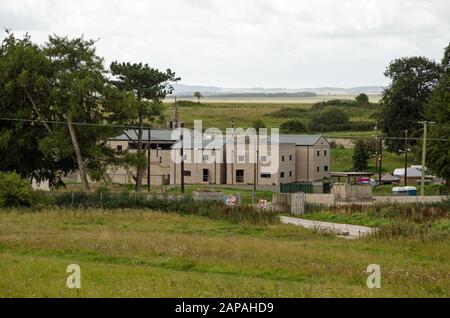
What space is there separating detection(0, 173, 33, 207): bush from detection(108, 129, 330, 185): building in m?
31.6

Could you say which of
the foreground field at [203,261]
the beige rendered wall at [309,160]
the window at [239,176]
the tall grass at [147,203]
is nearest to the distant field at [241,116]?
the beige rendered wall at [309,160]

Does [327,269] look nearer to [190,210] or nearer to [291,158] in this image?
[190,210]

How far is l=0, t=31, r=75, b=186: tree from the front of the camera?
52812 mm

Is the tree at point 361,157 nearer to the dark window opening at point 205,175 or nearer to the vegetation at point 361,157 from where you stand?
the vegetation at point 361,157

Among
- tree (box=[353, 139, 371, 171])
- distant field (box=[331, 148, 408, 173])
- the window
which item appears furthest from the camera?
distant field (box=[331, 148, 408, 173])

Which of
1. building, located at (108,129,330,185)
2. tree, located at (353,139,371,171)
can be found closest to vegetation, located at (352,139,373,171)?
tree, located at (353,139,371,171)

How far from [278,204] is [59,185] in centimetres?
1797

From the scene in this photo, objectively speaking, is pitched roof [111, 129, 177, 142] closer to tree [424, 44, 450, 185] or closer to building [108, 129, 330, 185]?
building [108, 129, 330, 185]

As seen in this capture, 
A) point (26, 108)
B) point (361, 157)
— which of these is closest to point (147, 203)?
point (26, 108)

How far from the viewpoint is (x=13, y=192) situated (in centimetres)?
4219

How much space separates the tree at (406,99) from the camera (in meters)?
96.5

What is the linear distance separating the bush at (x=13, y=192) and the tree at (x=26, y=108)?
374 inches

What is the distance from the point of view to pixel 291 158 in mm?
79625
